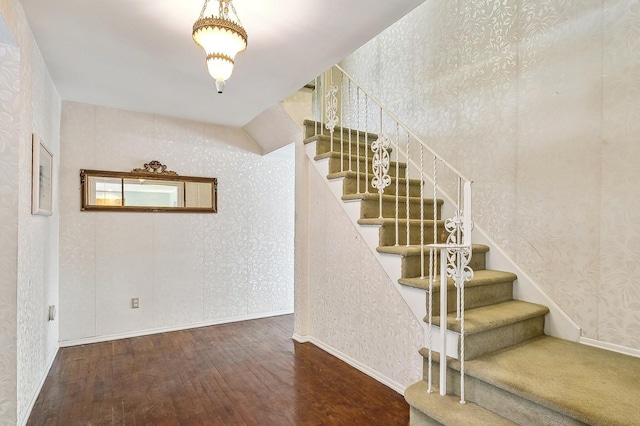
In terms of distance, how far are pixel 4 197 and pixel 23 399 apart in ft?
4.13

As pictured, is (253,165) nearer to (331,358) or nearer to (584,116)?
(331,358)

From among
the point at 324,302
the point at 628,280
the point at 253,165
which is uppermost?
the point at 253,165

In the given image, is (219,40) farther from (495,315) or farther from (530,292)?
(530,292)

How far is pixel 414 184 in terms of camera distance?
3.38 meters

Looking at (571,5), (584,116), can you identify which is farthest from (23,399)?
(571,5)

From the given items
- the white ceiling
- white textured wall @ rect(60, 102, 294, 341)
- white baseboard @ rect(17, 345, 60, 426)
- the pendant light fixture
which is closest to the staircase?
the white ceiling

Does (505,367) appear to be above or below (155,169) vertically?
below

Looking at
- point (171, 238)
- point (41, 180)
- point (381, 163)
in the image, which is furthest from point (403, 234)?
point (41, 180)

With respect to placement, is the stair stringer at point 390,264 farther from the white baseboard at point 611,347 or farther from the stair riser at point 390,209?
the white baseboard at point 611,347

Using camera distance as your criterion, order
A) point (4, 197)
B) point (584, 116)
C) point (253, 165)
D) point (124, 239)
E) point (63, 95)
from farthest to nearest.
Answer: point (253, 165), point (124, 239), point (63, 95), point (584, 116), point (4, 197)

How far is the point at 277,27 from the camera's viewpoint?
6.97ft

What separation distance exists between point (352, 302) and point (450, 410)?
4.15ft

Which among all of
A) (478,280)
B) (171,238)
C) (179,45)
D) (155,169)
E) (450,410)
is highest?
(179,45)

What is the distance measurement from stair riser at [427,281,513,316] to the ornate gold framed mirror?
2.95 metres
